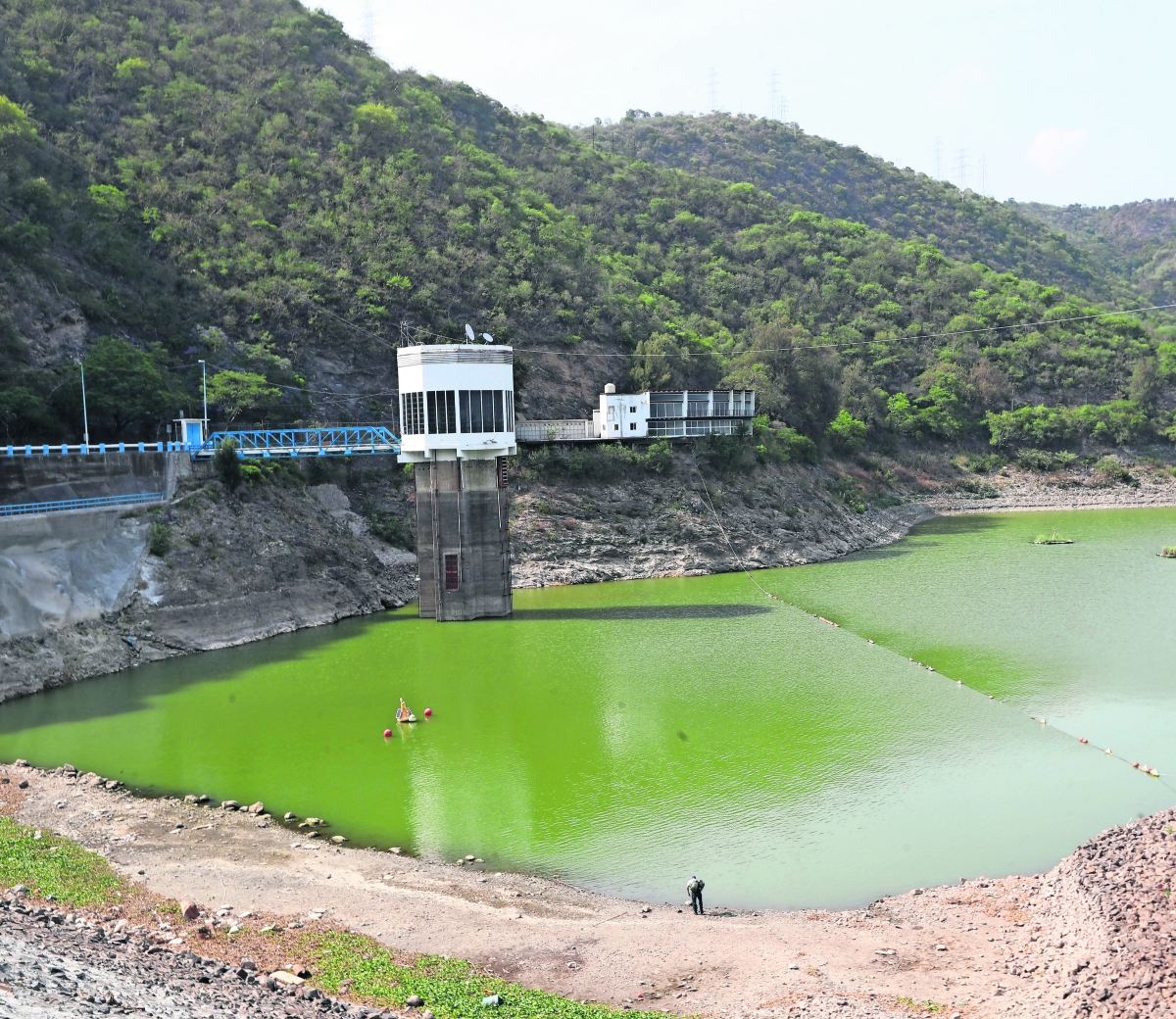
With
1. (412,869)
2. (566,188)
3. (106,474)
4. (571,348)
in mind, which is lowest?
(412,869)

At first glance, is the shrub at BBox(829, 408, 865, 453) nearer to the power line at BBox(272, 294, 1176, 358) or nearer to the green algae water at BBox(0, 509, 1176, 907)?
the power line at BBox(272, 294, 1176, 358)

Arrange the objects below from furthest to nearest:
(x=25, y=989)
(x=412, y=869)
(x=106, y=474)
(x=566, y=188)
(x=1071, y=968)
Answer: (x=566, y=188) < (x=106, y=474) < (x=412, y=869) < (x=1071, y=968) < (x=25, y=989)

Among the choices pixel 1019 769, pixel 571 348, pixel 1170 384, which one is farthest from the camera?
pixel 1170 384

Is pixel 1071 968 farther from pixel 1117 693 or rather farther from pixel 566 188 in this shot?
pixel 566 188

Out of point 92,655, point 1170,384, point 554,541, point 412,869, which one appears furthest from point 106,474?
point 1170,384

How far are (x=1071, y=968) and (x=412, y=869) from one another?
11936 mm

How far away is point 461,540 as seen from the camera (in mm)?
46094

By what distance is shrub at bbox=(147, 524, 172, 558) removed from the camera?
41469 millimetres

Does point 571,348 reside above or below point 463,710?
above

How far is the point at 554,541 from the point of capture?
5612 cm

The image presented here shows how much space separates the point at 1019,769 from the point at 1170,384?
281 feet

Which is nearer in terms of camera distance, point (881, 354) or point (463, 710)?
point (463, 710)

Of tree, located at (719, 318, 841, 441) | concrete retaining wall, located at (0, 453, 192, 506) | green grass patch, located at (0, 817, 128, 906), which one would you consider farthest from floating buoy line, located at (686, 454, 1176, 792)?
concrete retaining wall, located at (0, 453, 192, 506)

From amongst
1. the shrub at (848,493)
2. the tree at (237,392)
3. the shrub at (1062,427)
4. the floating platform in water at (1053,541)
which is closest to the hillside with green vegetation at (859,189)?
the shrub at (1062,427)
